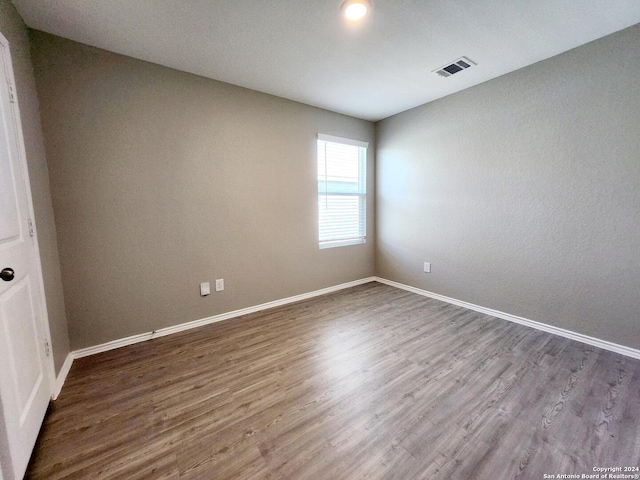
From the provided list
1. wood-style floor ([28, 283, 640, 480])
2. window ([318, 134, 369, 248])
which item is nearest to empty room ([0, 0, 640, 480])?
wood-style floor ([28, 283, 640, 480])

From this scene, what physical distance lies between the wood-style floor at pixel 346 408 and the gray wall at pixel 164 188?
0.46 m

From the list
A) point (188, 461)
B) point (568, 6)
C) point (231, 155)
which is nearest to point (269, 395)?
point (188, 461)

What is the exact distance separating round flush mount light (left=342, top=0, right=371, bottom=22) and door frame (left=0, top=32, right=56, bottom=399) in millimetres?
1873

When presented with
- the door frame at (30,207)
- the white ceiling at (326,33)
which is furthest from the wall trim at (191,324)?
the white ceiling at (326,33)

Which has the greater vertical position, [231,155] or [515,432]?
[231,155]

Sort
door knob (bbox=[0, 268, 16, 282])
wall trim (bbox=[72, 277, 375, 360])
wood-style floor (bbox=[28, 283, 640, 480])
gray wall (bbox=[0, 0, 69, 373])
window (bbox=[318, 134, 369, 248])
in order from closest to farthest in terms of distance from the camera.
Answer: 1. door knob (bbox=[0, 268, 16, 282])
2. wood-style floor (bbox=[28, 283, 640, 480])
3. gray wall (bbox=[0, 0, 69, 373])
4. wall trim (bbox=[72, 277, 375, 360])
5. window (bbox=[318, 134, 369, 248])

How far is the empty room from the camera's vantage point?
1.27m

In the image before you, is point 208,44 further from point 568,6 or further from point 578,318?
point 578,318

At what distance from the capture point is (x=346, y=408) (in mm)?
1501

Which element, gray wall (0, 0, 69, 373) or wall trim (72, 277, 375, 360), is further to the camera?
wall trim (72, 277, 375, 360)

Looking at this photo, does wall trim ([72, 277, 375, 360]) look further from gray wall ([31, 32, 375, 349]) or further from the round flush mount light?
the round flush mount light

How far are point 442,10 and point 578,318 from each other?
2728mm

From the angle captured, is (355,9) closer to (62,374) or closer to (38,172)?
(38,172)

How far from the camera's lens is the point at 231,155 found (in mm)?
2643
